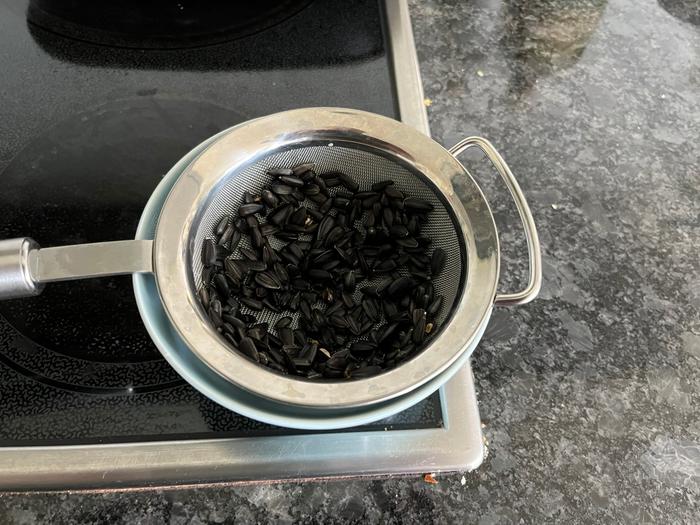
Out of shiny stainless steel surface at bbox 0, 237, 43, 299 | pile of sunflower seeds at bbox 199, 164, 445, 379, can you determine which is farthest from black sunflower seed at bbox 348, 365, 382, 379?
shiny stainless steel surface at bbox 0, 237, 43, 299

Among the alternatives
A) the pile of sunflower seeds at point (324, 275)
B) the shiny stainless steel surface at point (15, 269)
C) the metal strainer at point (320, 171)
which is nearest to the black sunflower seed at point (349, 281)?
the pile of sunflower seeds at point (324, 275)

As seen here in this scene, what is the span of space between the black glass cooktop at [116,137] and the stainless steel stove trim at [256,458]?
0.01 meters

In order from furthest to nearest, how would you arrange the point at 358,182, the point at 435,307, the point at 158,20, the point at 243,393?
the point at 158,20, the point at 358,182, the point at 435,307, the point at 243,393

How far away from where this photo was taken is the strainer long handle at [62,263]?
1.83 ft

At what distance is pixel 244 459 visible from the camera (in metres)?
0.59

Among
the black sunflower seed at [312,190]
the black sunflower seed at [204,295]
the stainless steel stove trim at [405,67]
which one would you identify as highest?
the stainless steel stove trim at [405,67]

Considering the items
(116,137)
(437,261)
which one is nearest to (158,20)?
(116,137)

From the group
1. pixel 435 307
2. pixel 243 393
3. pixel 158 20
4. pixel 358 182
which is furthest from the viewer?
pixel 158 20

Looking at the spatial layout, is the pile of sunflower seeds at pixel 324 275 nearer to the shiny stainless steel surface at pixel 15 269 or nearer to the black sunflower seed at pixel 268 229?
the black sunflower seed at pixel 268 229

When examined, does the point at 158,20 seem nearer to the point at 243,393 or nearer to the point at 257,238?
the point at 257,238

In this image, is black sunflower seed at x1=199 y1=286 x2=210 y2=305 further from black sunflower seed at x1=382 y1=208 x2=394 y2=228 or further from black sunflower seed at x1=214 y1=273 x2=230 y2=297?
black sunflower seed at x1=382 y1=208 x2=394 y2=228

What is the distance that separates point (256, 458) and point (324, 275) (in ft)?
0.74

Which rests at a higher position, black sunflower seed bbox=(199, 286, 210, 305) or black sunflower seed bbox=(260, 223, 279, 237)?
black sunflower seed bbox=(199, 286, 210, 305)

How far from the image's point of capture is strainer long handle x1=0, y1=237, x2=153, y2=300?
56cm
